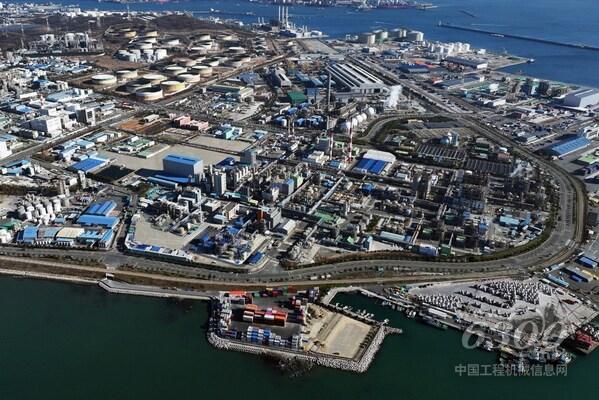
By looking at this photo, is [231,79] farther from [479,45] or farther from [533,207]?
[479,45]

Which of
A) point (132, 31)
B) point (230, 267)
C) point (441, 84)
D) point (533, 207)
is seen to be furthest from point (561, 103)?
Result: point (132, 31)

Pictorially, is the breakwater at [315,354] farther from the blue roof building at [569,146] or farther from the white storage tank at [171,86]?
the white storage tank at [171,86]

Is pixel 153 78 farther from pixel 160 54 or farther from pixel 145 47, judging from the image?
pixel 145 47

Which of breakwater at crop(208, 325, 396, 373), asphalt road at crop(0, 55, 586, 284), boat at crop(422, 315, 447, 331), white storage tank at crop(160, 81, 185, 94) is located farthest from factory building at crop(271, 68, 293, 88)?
breakwater at crop(208, 325, 396, 373)

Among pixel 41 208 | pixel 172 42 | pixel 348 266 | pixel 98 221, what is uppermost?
pixel 172 42

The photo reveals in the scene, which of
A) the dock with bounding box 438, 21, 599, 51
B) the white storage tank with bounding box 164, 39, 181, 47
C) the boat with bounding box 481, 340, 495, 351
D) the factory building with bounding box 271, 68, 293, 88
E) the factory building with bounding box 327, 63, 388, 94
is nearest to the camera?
the boat with bounding box 481, 340, 495, 351

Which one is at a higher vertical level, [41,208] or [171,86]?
[171,86]

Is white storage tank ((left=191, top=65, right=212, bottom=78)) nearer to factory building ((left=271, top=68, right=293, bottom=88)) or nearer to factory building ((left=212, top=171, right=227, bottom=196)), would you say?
factory building ((left=271, top=68, right=293, bottom=88))

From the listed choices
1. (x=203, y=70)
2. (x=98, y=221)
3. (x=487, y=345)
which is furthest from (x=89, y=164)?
(x=203, y=70)
